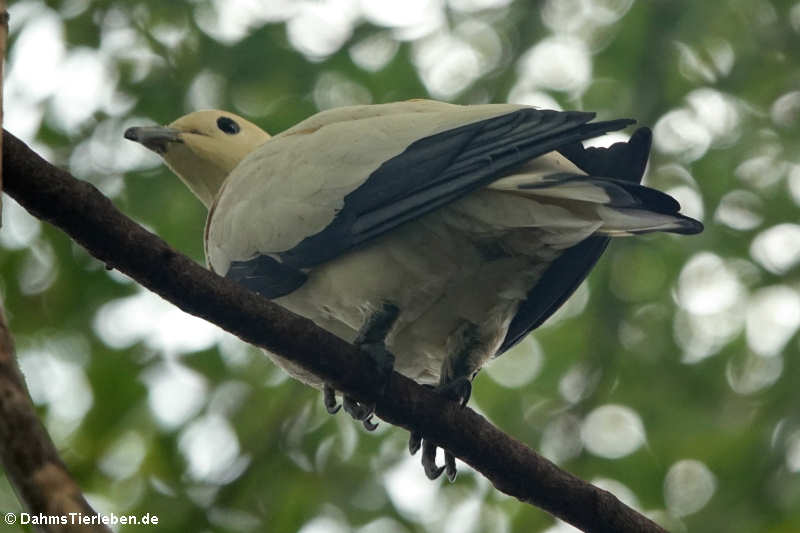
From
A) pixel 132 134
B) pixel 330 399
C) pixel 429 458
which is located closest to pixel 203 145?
pixel 132 134

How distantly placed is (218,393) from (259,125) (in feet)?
4.74

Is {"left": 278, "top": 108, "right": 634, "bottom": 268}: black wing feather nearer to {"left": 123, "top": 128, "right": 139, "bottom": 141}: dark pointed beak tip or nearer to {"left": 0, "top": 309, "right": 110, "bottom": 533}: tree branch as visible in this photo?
{"left": 123, "top": 128, "right": 139, "bottom": 141}: dark pointed beak tip

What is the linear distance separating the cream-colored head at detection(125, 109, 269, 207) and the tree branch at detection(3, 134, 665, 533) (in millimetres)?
1976

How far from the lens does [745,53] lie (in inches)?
227

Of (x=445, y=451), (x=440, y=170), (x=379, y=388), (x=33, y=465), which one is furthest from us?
(x=445, y=451)

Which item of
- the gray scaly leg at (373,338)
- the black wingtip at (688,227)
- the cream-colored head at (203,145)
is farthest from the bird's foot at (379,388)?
the cream-colored head at (203,145)

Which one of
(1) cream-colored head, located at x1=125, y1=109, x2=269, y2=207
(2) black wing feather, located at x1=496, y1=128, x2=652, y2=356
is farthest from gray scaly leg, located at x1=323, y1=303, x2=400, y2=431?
(1) cream-colored head, located at x1=125, y1=109, x2=269, y2=207

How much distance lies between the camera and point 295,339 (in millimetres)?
2953

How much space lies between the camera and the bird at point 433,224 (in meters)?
3.37

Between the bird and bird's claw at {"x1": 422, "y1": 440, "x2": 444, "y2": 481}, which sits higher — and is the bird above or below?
above

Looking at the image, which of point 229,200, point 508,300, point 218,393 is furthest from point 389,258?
point 218,393

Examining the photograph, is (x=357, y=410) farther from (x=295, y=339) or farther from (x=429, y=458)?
(x=295, y=339)

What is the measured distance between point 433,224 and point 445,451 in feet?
2.45

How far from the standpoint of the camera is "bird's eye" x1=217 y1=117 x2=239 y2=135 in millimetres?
4977
